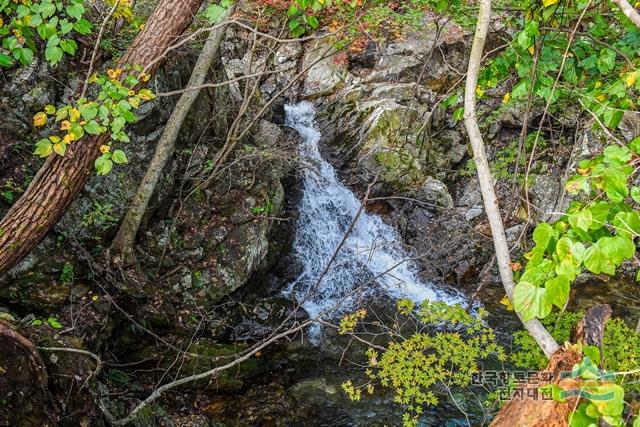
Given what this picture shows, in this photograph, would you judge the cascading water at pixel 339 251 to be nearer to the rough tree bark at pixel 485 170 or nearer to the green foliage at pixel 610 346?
the green foliage at pixel 610 346

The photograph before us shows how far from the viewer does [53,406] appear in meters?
2.85

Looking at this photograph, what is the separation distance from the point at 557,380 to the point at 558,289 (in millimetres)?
498

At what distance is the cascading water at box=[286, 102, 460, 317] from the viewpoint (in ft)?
26.1

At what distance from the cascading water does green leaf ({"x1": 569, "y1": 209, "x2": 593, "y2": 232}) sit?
636cm

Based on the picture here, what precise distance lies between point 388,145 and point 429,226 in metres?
2.24

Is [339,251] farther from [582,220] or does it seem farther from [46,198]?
[582,220]

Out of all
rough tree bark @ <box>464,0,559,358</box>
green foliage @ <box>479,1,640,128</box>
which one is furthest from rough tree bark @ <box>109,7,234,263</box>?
rough tree bark @ <box>464,0,559,358</box>

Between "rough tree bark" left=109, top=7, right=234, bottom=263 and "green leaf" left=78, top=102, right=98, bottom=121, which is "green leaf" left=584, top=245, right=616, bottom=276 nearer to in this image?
"green leaf" left=78, top=102, right=98, bottom=121

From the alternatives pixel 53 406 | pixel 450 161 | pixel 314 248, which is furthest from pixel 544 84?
pixel 450 161

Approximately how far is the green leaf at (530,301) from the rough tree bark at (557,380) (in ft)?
1.33

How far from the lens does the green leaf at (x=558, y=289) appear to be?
1.23 m

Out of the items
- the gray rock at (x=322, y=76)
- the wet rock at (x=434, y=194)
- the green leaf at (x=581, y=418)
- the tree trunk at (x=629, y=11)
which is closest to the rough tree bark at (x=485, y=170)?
the green leaf at (x=581, y=418)

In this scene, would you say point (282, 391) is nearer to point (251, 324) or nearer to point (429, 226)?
point (251, 324)

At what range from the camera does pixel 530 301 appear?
4.23ft
